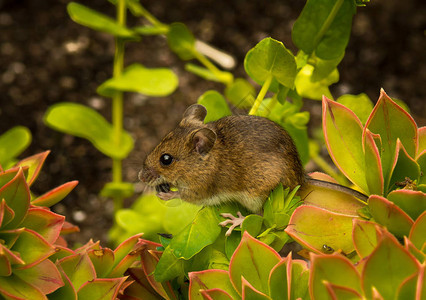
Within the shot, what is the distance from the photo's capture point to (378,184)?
553mm

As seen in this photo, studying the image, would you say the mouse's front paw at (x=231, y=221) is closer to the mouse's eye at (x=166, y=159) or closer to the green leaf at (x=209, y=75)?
the mouse's eye at (x=166, y=159)

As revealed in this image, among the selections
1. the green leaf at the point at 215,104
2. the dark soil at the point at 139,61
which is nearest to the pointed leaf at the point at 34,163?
the green leaf at the point at 215,104

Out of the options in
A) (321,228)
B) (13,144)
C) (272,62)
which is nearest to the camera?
(321,228)

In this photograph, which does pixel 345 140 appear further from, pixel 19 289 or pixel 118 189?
pixel 118 189

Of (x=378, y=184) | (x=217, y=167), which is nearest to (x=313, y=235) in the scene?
(x=378, y=184)

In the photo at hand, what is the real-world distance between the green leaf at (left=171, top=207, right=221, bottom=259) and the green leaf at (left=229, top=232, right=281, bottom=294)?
6cm

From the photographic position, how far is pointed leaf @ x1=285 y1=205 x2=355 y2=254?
544 mm

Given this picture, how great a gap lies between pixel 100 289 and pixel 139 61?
1.92 meters

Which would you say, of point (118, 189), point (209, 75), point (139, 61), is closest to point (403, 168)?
point (209, 75)

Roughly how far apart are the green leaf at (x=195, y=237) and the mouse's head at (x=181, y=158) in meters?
0.22

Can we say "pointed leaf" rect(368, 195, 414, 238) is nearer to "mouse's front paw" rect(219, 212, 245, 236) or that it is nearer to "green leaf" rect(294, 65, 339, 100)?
"mouse's front paw" rect(219, 212, 245, 236)

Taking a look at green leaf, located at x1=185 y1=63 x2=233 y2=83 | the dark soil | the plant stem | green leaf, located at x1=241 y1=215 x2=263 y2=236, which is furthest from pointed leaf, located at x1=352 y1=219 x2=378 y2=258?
the dark soil

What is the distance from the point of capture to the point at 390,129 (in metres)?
0.57

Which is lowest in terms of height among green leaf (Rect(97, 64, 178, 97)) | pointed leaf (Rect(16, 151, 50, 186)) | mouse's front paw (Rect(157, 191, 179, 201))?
green leaf (Rect(97, 64, 178, 97))
